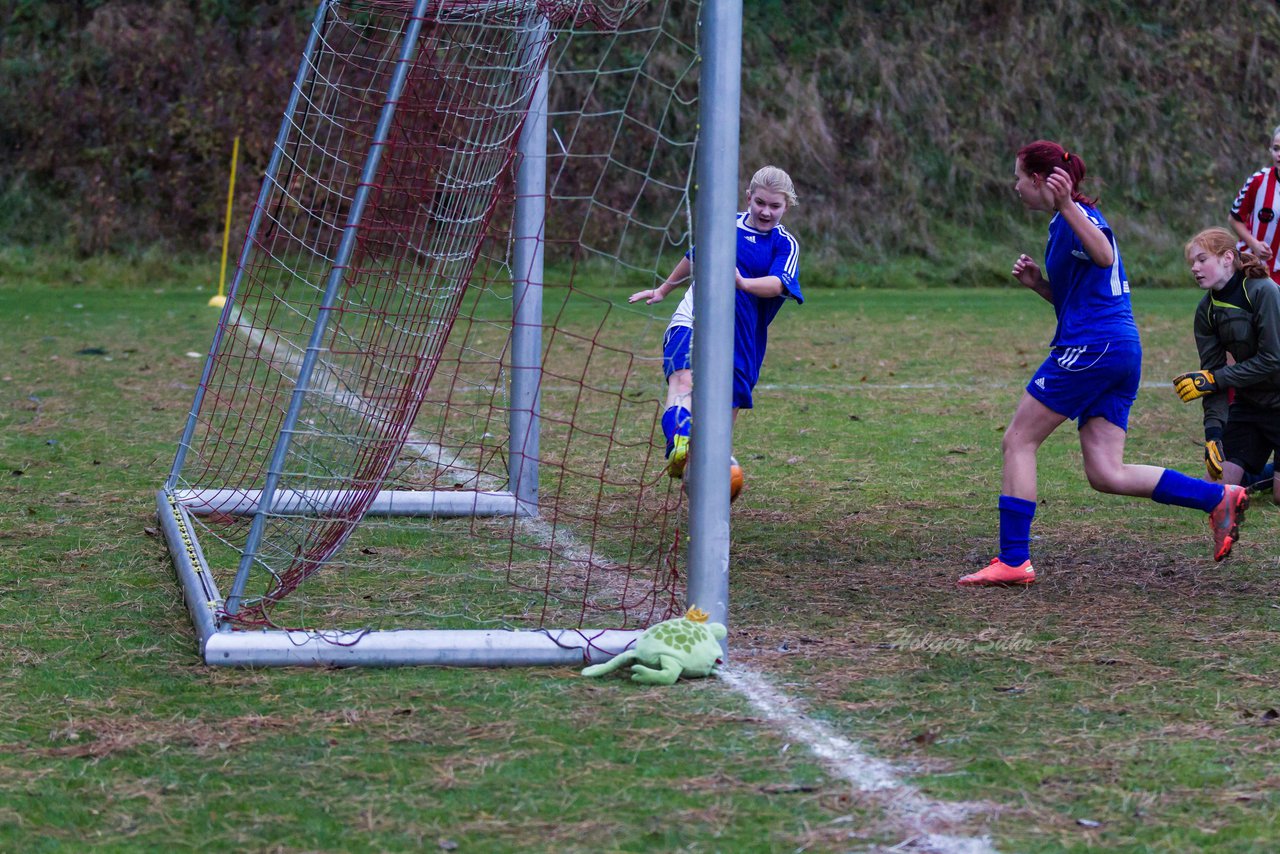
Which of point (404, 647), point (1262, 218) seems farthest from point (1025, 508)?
point (1262, 218)

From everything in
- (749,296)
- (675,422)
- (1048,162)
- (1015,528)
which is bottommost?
(1015,528)

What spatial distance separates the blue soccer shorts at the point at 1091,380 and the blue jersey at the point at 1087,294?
0.04 metres

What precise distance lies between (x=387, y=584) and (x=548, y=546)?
0.91 m

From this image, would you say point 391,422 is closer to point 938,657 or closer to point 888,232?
point 938,657

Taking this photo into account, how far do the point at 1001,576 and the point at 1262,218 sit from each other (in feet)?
10.8

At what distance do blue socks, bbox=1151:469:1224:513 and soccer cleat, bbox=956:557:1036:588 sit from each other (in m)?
0.60

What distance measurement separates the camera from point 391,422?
16.1ft

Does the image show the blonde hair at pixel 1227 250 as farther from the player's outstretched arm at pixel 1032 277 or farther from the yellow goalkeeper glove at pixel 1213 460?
→ the player's outstretched arm at pixel 1032 277

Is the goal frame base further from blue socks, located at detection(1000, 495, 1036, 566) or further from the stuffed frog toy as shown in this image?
blue socks, located at detection(1000, 495, 1036, 566)

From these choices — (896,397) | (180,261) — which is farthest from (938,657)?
(180,261)

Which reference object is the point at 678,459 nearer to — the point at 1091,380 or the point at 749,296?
the point at 749,296

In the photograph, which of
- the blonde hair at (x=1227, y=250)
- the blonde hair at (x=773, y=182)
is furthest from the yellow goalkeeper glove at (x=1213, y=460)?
the blonde hair at (x=773, y=182)

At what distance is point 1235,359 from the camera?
6969 millimetres

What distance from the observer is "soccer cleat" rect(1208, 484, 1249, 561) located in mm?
5340
